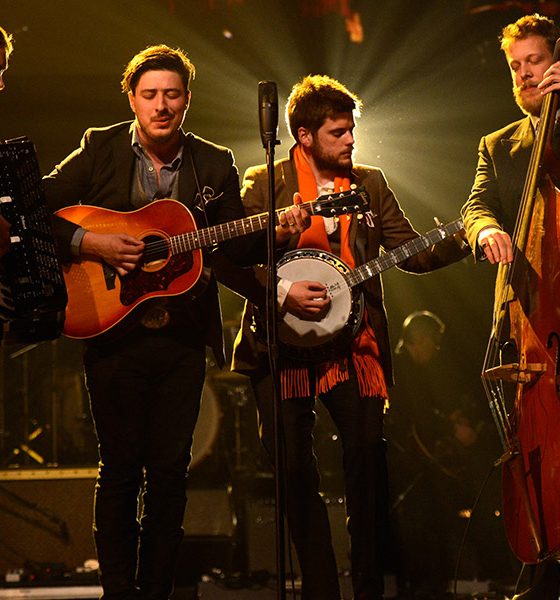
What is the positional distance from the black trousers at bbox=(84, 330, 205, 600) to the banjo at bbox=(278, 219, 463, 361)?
41 cm

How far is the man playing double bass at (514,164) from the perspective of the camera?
3469mm

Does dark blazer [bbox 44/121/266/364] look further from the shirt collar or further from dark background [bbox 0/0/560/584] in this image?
dark background [bbox 0/0/560/584]

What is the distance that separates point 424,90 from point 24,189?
3.55 meters

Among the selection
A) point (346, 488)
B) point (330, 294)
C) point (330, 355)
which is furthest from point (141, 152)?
point (346, 488)

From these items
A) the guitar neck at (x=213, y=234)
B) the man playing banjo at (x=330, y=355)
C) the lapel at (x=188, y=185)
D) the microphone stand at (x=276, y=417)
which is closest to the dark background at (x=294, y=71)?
the man playing banjo at (x=330, y=355)

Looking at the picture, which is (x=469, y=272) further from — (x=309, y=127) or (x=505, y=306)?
(x=505, y=306)

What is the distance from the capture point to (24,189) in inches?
131

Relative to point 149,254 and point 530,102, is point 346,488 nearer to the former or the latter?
point 149,254

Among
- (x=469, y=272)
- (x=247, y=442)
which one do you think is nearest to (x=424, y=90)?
(x=469, y=272)

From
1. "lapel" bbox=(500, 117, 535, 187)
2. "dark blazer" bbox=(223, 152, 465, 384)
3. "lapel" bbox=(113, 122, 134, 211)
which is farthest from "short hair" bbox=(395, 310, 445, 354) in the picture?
"lapel" bbox=(113, 122, 134, 211)

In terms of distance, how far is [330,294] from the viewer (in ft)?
13.1

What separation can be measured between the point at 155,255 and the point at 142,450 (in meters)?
0.79

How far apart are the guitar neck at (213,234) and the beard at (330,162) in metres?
0.36

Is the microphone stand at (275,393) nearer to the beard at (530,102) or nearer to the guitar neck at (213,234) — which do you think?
the guitar neck at (213,234)
